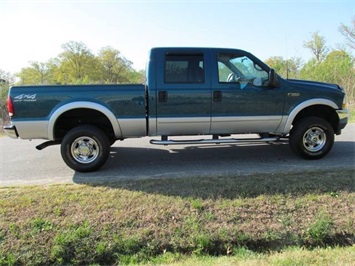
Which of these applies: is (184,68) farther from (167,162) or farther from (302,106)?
(302,106)

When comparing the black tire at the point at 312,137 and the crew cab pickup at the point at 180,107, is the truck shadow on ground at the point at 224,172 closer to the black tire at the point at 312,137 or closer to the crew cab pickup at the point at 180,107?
the black tire at the point at 312,137

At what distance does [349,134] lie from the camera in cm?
902

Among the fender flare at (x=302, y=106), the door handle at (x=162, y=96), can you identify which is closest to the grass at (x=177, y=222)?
the fender flare at (x=302, y=106)

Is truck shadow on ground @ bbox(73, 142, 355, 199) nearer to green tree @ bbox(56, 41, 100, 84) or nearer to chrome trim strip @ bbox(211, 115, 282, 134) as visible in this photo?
chrome trim strip @ bbox(211, 115, 282, 134)

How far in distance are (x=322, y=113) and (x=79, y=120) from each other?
15.9 ft

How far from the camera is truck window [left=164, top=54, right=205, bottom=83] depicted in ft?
18.8

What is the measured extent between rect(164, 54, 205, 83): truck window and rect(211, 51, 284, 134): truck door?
299mm

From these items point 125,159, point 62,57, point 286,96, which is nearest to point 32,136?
point 125,159

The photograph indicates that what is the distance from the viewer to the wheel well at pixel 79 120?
223 inches

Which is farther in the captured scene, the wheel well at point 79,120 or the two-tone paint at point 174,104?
the wheel well at point 79,120

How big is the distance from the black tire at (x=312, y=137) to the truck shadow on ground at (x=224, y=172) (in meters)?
0.18

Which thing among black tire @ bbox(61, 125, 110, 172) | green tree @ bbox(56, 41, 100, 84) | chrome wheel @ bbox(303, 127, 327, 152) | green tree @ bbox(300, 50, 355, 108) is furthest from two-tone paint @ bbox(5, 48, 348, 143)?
green tree @ bbox(56, 41, 100, 84)

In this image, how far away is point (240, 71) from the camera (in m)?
5.89

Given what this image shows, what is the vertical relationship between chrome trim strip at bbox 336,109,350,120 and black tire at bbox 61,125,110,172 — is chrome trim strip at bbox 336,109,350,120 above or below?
above
